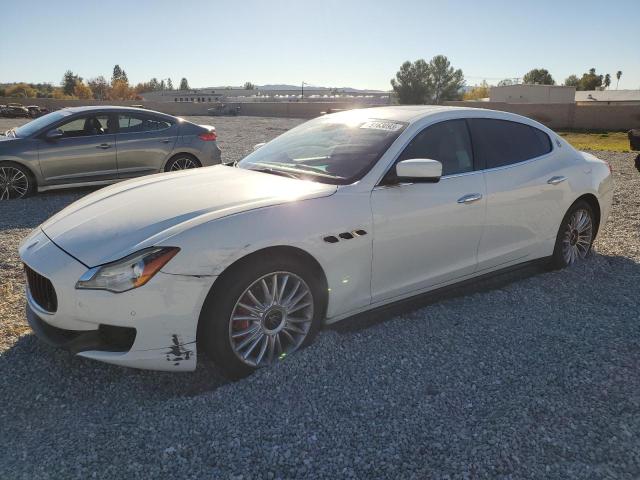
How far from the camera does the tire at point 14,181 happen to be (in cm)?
801

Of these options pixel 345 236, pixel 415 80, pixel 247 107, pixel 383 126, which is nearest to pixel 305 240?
pixel 345 236

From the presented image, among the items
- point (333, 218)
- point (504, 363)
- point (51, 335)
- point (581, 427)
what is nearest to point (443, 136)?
point (333, 218)

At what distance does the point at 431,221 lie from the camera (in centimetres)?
370

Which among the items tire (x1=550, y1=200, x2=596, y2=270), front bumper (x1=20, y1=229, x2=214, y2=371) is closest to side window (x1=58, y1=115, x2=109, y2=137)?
front bumper (x1=20, y1=229, x2=214, y2=371)

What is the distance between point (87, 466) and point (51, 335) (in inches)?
34.4

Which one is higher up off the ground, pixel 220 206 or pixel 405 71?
pixel 405 71

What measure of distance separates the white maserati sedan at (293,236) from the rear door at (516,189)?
14 millimetres

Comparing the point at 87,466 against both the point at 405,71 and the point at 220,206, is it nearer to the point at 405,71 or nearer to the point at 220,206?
the point at 220,206

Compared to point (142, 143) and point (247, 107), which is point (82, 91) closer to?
point (247, 107)

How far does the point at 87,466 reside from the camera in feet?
7.78

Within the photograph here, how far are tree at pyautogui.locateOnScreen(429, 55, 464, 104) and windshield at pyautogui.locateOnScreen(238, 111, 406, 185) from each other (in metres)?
105

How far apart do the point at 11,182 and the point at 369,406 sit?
7.50m

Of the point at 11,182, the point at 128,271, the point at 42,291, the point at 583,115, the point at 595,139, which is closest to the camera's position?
the point at 128,271

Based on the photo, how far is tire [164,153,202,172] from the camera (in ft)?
29.7
